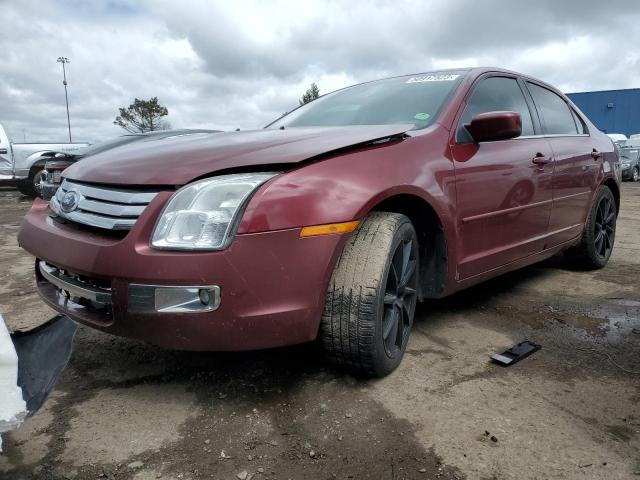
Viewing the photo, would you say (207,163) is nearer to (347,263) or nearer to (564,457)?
(347,263)

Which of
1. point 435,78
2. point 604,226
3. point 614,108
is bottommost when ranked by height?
point 604,226

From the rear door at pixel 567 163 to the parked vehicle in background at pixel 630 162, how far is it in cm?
1664

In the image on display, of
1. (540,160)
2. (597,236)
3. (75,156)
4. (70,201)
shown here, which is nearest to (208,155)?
(70,201)

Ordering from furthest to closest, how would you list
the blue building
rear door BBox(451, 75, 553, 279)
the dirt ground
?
the blue building, rear door BBox(451, 75, 553, 279), the dirt ground

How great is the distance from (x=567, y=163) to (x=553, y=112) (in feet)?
1.47

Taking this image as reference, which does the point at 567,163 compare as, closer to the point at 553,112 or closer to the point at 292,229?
the point at 553,112

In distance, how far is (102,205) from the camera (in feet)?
6.52

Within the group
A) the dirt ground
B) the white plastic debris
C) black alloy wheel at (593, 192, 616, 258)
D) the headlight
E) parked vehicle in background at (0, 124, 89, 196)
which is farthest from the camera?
parked vehicle in background at (0, 124, 89, 196)

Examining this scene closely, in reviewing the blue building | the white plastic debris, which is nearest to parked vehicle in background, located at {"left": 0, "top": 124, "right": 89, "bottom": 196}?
the white plastic debris

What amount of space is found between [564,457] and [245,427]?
42.1 inches

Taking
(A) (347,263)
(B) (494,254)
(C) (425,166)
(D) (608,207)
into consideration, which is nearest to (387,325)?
(A) (347,263)

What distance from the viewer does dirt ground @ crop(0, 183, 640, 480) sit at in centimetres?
163

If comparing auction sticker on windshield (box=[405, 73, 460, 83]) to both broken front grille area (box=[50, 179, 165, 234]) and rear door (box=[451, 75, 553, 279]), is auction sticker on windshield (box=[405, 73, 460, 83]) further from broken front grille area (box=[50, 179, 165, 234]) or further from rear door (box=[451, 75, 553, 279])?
broken front grille area (box=[50, 179, 165, 234])

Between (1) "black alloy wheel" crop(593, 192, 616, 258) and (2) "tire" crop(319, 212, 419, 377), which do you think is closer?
(2) "tire" crop(319, 212, 419, 377)
